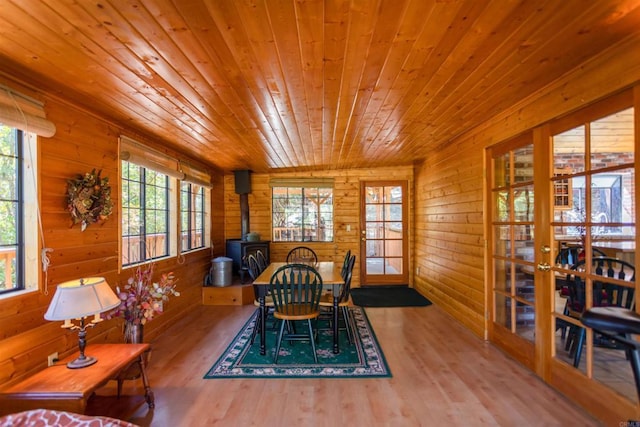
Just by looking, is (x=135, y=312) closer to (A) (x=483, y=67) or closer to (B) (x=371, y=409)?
(B) (x=371, y=409)

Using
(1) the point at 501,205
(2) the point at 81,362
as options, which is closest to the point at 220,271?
(2) the point at 81,362

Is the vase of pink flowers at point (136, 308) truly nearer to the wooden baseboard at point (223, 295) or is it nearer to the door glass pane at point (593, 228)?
the wooden baseboard at point (223, 295)

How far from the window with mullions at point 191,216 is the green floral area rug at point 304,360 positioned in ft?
5.85

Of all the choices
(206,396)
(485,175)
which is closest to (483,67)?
(485,175)

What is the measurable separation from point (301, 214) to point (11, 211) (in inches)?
178

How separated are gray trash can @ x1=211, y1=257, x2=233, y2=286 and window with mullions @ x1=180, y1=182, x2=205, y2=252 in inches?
17.1

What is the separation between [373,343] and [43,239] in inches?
119

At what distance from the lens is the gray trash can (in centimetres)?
506

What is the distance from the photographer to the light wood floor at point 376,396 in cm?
218

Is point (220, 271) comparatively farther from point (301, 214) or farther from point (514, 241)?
point (514, 241)

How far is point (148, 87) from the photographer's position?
223 centimetres

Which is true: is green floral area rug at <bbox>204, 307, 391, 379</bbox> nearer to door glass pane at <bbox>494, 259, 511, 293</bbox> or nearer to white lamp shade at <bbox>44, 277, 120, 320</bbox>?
white lamp shade at <bbox>44, 277, 120, 320</bbox>

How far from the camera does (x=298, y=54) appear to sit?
6.05ft

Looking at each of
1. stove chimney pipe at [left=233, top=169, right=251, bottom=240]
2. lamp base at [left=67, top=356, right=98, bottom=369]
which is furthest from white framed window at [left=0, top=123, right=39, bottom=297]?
stove chimney pipe at [left=233, top=169, right=251, bottom=240]
